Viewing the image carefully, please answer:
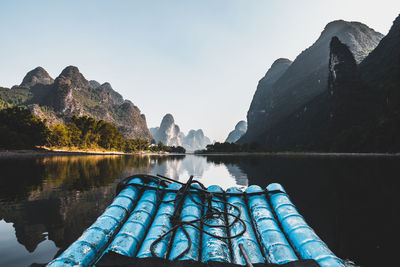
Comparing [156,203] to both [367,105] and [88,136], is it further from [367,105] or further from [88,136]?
[367,105]

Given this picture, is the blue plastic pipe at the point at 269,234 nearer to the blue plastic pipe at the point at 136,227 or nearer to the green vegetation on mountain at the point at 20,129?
the blue plastic pipe at the point at 136,227

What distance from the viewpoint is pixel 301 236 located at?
12.8 feet

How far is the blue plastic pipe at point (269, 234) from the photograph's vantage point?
358cm

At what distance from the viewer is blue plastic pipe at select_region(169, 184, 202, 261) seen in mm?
3523

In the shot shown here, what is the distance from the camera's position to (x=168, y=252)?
366 centimetres

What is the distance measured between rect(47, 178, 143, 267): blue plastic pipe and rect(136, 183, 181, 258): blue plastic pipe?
0.77m

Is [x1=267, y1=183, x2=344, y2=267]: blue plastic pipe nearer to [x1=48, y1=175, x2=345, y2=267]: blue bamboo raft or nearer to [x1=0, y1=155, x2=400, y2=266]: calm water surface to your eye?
[x1=48, y1=175, x2=345, y2=267]: blue bamboo raft

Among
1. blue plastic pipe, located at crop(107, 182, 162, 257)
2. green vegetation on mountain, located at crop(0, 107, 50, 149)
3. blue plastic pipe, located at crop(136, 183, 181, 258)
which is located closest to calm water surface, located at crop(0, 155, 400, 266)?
blue plastic pipe, located at crop(107, 182, 162, 257)

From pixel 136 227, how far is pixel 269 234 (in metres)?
2.91

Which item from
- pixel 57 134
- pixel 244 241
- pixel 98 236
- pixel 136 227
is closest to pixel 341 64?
pixel 244 241

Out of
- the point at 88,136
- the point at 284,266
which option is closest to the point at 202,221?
the point at 284,266

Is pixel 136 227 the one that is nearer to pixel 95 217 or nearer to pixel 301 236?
pixel 301 236

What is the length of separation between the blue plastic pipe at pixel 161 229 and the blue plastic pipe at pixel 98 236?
30.3 inches

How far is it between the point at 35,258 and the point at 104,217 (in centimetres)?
424
